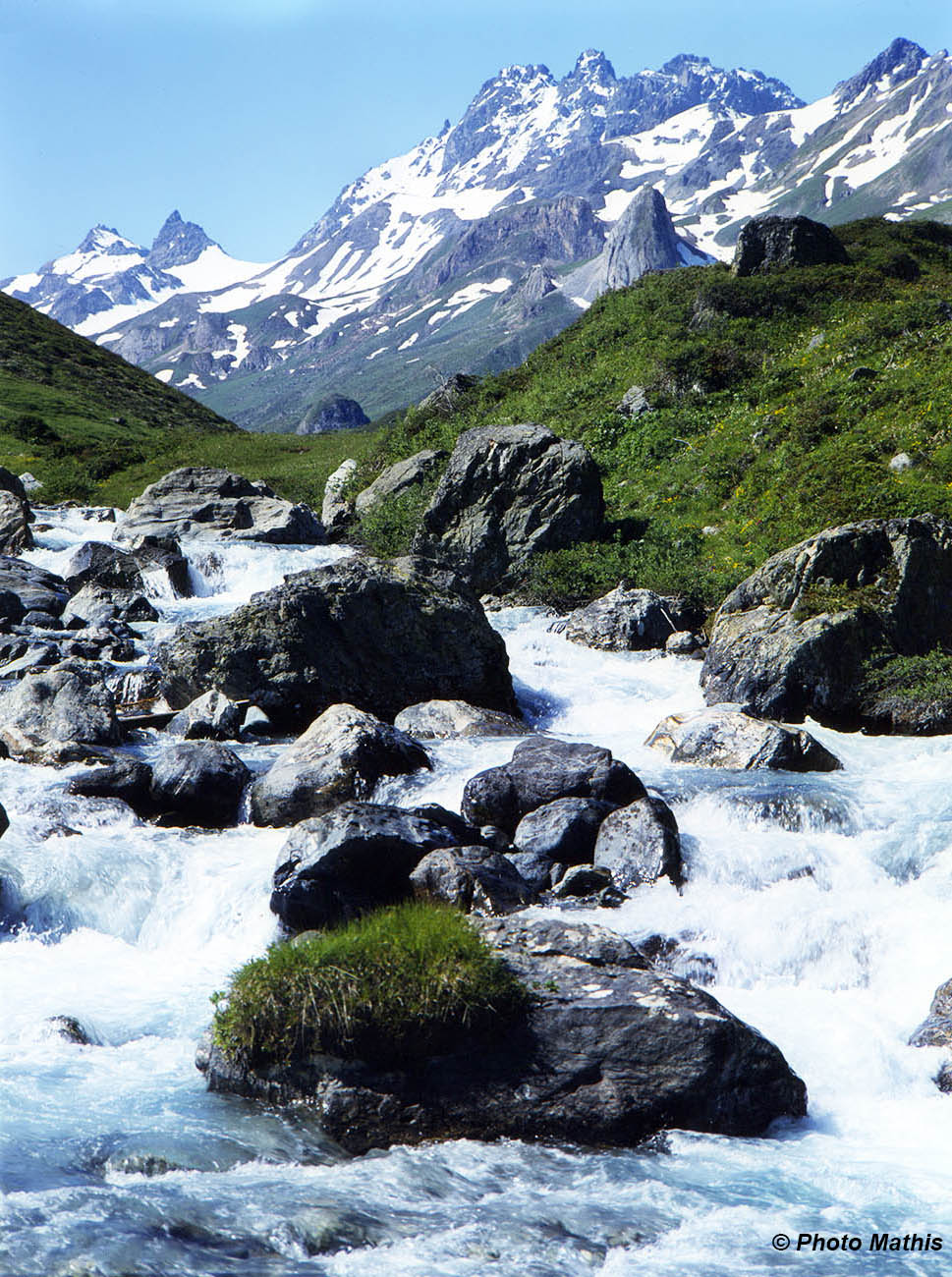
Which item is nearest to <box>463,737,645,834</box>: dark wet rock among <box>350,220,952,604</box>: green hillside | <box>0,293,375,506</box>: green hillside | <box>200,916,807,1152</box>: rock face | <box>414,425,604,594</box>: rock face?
<box>200,916,807,1152</box>: rock face

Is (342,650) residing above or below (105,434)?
below

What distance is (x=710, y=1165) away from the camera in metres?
8.73

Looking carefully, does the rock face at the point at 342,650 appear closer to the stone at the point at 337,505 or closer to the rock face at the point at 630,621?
the rock face at the point at 630,621

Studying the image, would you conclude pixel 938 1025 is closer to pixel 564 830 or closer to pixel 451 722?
pixel 564 830

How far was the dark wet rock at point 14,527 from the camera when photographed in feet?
126

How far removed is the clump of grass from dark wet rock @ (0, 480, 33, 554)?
1310 inches

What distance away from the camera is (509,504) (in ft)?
111

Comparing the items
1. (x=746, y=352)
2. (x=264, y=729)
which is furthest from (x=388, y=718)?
(x=746, y=352)

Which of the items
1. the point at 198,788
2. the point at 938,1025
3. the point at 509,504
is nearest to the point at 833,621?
the point at 938,1025

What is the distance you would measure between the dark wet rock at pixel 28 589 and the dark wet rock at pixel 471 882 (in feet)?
71.6

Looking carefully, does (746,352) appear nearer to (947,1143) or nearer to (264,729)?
(264,729)

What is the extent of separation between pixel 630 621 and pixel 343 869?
16072 mm

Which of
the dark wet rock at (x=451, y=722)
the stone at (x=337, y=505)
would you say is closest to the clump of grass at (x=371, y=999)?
the dark wet rock at (x=451, y=722)

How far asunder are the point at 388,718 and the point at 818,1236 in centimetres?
1488
